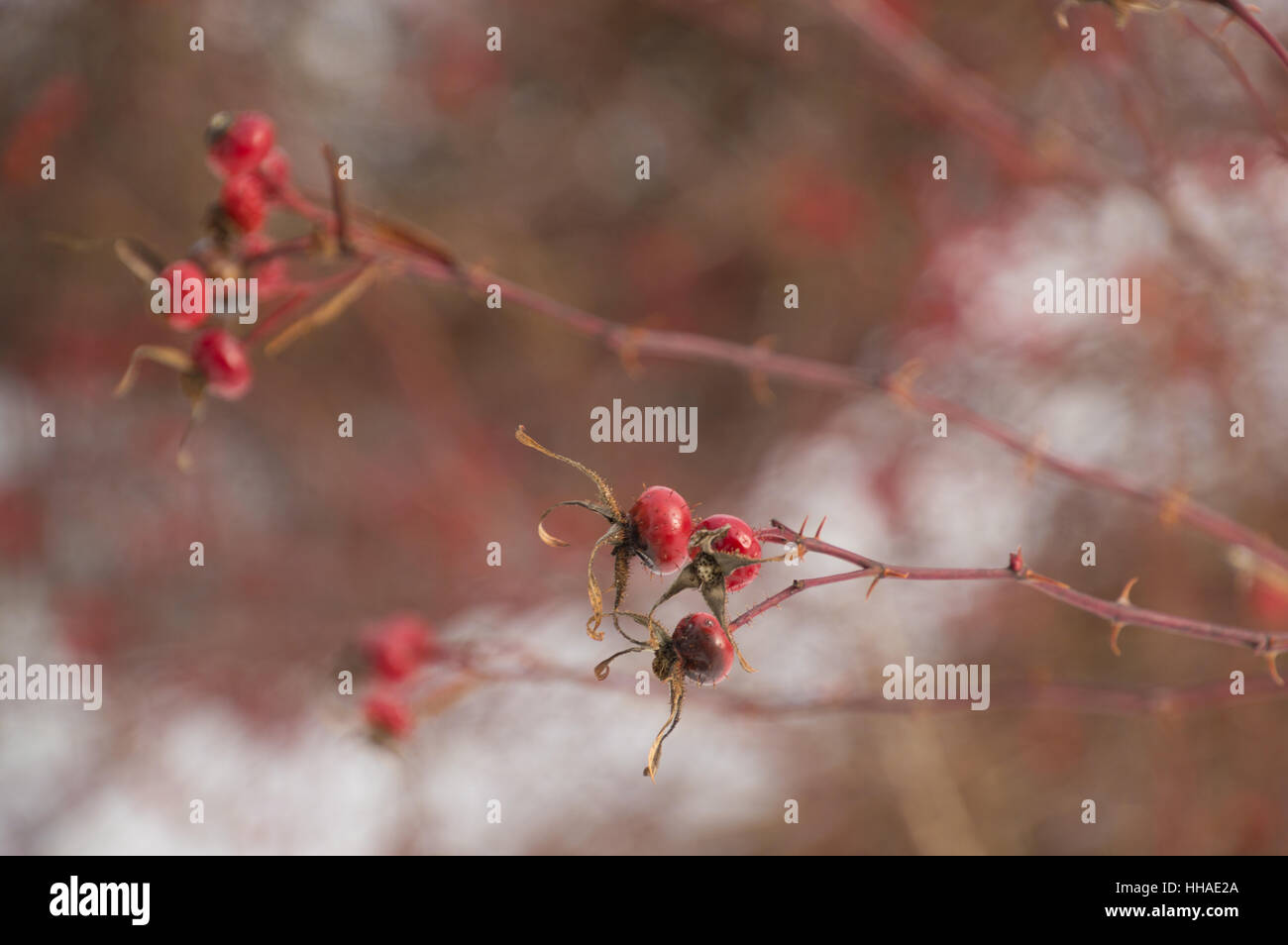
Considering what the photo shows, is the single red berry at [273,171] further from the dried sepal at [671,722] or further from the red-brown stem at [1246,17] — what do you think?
the red-brown stem at [1246,17]

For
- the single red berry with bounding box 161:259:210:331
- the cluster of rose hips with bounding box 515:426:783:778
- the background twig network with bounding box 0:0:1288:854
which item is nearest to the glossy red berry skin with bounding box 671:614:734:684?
the cluster of rose hips with bounding box 515:426:783:778

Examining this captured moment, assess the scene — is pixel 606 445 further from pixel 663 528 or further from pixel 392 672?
pixel 663 528

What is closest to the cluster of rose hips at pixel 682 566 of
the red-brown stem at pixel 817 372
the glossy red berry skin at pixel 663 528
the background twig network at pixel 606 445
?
the glossy red berry skin at pixel 663 528

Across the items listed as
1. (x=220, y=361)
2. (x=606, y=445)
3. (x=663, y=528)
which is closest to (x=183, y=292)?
(x=220, y=361)

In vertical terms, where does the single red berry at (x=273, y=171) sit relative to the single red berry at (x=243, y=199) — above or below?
above

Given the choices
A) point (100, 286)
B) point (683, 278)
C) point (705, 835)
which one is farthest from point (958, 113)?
point (100, 286)

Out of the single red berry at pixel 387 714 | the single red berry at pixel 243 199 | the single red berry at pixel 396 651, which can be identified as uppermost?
the single red berry at pixel 243 199
